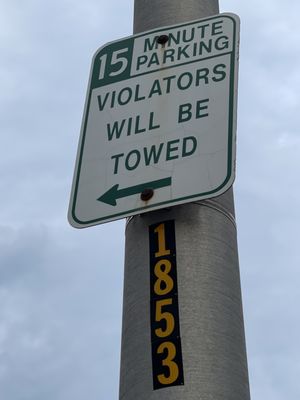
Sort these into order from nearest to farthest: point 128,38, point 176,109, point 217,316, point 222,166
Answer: point 217,316
point 222,166
point 176,109
point 128,38

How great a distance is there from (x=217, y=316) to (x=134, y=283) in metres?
0.72

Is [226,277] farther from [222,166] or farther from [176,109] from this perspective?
[176,109]

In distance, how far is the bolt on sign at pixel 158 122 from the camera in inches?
269

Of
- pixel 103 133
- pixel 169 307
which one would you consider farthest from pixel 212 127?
pixel 169 307

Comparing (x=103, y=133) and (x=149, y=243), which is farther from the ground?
(x=103, y=133)

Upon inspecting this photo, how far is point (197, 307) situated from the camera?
634cm

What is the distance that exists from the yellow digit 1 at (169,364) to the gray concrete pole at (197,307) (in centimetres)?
6

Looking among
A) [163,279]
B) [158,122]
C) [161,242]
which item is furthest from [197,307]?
[158,122]

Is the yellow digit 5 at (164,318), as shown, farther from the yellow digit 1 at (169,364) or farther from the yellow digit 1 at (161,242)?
the yellow digit 1 at (161,242)

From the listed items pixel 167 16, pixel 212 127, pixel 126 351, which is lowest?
pixel 126 351

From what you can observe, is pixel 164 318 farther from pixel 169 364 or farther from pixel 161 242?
pixel 161 242

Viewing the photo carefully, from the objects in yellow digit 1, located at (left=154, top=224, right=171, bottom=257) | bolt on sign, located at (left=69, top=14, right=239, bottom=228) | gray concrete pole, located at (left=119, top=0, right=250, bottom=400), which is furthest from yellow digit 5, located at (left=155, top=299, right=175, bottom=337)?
bolt on sign, located at (left=69, top=14, right=239, bottom=228)

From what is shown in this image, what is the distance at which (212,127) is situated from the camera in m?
7.05

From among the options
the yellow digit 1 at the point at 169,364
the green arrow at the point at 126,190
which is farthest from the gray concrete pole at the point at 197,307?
the green arrow at the point at 126,190
